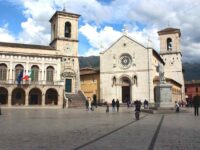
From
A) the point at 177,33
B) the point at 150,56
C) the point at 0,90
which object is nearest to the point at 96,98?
the point at 150,56

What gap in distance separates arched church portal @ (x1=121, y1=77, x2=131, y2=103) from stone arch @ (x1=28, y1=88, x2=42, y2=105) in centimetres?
1641

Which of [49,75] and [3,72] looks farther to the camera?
[49,75]

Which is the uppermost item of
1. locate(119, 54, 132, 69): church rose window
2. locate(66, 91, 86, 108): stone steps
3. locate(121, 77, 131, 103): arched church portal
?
locate(119, 54, 132, 69): church rose window

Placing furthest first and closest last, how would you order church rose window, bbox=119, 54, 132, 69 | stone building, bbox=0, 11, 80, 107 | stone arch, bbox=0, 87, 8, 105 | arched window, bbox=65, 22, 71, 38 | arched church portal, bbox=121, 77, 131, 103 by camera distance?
arched church portal, bbox=121, 77, 131, 103 < church rose window, bbox=119, 54, 132, 69 < arched window, bbox=65, 22, 71, 38 < stone building, bbox=0, 11, 80, 107 < stone arch, bbox=0, 87, 8, 105

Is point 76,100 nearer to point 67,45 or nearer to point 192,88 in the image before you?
point 67,45

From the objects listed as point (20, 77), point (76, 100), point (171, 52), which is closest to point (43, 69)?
point (20, 77)

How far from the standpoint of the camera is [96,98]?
2349 inches

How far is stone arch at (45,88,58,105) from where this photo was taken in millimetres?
49219

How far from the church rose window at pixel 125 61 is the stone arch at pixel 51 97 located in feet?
47.9

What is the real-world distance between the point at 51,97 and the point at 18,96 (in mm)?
5358

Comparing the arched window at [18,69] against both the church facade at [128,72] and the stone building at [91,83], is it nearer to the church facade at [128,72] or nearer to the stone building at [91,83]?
the church facade at [128,72]

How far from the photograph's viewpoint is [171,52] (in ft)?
226

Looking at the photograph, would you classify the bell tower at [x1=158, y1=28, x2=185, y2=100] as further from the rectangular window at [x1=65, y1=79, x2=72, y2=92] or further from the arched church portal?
the rectangular window at [x1=65, y1=79, x2=72, y2=92]

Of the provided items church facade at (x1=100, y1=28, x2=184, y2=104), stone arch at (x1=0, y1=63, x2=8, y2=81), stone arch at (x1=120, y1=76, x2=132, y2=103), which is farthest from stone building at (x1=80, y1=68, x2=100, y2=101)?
stone arch at (x1=0, y1=63, x2=8, y2=81)
